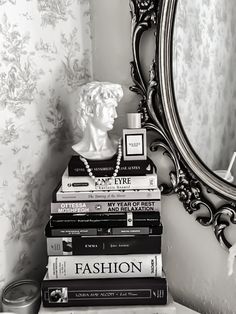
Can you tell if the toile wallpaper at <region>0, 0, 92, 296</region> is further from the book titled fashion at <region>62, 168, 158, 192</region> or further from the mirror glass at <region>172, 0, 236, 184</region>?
the mirror glass at <region>172, 0, 236, 184</region>

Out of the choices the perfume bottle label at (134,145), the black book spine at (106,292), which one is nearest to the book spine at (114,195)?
the perfume bottle label at (134,145)

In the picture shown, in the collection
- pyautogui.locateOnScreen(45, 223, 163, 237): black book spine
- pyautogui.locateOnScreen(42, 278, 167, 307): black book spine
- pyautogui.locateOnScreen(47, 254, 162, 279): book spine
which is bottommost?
pyautogui.locateOnScreen(42, 278, 167, 307): black book spine

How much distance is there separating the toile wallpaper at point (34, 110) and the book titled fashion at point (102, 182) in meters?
0.17

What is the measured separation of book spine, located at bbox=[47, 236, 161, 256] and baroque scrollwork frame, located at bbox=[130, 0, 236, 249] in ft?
0.53

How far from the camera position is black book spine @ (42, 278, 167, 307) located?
1.08 metres

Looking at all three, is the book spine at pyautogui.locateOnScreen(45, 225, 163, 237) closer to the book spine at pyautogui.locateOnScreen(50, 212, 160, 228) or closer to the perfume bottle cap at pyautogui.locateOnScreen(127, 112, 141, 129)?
the book spine at pyautogui.locateOnScreen(50, 212, 160, 228)

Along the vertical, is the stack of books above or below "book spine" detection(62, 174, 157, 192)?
below

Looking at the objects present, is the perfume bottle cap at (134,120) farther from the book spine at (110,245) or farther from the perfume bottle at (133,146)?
the book spine at (110,245)

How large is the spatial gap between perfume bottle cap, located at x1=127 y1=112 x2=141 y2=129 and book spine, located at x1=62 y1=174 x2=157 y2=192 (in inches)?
5.5

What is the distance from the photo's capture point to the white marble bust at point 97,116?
112 cm

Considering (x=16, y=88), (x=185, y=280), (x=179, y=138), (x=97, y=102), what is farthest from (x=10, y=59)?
(x=185, y=280)

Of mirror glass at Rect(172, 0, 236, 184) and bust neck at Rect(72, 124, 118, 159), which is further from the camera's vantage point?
bust neck at Rect(72, 124, 118, 159)

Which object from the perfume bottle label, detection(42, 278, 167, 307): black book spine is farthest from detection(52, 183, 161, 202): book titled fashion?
detection(42, 278, 167, 307): black book spine

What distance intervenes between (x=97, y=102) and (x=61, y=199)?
10.5 inches
